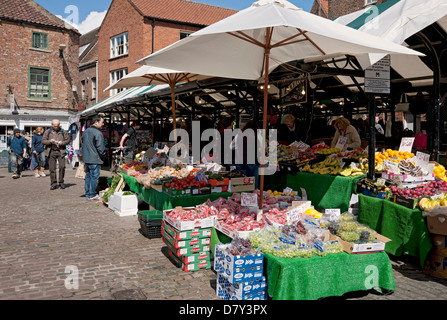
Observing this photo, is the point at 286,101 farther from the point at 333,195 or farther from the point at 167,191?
the point at 167,191

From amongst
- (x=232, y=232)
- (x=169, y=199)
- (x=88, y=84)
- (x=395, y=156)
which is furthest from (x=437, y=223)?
(x=88, y=84)

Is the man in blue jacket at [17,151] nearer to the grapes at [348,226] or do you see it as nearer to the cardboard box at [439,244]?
the grapes at [348,226]

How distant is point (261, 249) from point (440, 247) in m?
2.43

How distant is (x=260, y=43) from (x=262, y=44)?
4 cm

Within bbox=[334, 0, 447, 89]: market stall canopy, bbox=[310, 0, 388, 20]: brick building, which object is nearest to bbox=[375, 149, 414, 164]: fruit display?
bbox=[334, 0, 447, 89]: market stall canopy

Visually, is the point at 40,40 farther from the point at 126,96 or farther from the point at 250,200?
the point at 250,200

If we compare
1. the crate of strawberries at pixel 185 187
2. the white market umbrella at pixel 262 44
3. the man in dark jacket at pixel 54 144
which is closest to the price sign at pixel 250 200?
the white market umbrella at pixel 262 44

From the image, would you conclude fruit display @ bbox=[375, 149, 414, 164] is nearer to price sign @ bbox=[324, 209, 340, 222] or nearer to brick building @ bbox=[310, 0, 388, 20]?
price sign @ bbox=[324, 209, 340, 222]

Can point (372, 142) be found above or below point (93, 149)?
above

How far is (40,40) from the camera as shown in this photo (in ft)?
81.9

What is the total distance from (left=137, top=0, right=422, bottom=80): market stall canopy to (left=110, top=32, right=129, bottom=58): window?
23425mm

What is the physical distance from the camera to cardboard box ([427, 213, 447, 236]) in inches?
169

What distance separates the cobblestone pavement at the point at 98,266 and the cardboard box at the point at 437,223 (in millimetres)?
605
